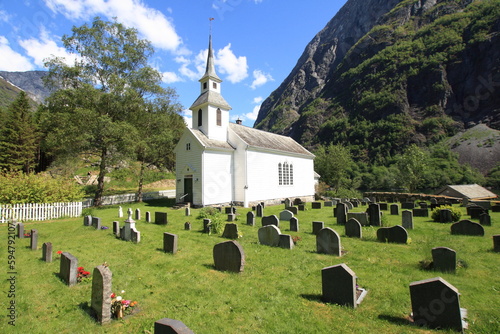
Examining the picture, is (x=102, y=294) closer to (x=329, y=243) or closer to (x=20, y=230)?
(x=329, y=243)

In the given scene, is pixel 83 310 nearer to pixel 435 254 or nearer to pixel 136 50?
pixel 435 254

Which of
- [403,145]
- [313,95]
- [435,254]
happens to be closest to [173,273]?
[435,254]

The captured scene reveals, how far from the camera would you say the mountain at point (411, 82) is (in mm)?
80375

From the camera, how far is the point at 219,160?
72.3ft

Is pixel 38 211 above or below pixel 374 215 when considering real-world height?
above

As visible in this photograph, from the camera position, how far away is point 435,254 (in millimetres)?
6211

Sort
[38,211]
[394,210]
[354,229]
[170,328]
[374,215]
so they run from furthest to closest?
[394,210] < [38,211] < [374,215] < [354,229] < [170,328]

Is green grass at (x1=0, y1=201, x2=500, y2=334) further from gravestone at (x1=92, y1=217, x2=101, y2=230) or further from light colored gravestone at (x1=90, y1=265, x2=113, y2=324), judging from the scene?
gravestone at (x1=92, y1=217, x2=101, y2=230)

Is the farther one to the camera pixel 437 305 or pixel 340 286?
pixel 340 286

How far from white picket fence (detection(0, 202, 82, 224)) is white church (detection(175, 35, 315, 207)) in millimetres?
8091

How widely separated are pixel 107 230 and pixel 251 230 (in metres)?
7.05

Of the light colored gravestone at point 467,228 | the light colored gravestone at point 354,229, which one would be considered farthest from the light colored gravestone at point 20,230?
the light colored gravestone at point 467,228

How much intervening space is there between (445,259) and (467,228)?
5.75 m

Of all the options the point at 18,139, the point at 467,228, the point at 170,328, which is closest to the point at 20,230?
the point at 170,328
